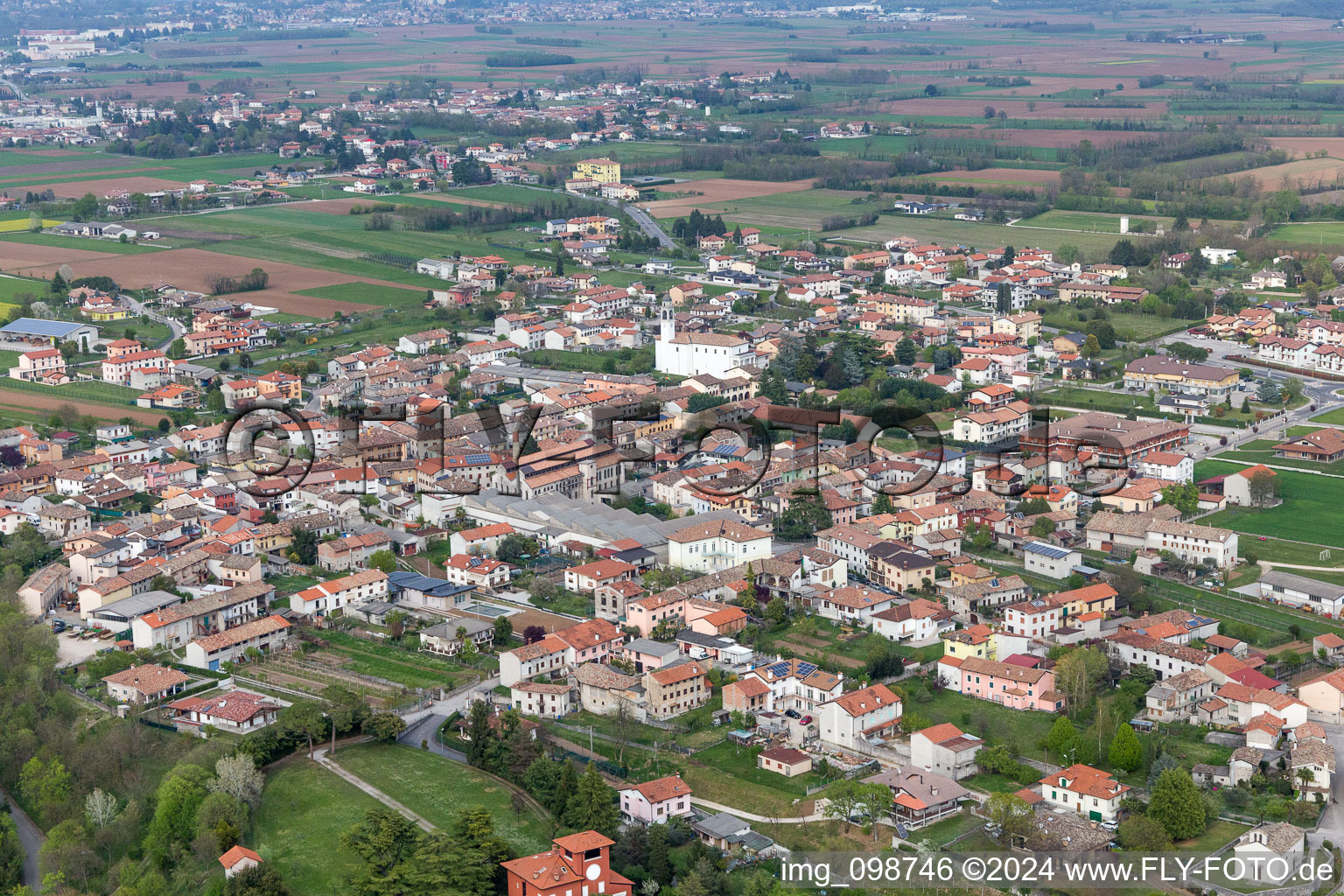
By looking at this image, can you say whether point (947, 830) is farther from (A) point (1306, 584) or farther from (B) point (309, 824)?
(A) point (1306, 584)

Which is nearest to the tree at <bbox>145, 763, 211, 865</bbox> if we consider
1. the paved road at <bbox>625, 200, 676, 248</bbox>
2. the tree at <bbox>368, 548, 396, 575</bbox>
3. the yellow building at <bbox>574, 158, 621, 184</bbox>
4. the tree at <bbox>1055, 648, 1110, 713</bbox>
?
the tree at <bbox>368, 548, 396, 575</bbox>

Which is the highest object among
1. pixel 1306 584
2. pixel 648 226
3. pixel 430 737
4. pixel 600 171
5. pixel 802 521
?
pixel 600 171

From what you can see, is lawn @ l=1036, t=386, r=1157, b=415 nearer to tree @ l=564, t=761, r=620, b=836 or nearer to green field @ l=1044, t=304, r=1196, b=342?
green field @ l=1044, t=304, r=1196, b=342

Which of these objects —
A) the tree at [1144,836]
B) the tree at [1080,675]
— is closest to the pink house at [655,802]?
the tree at [1144,836]

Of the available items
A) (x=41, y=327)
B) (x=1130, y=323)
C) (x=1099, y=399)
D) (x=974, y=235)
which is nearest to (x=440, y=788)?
(x=1099, y=399)

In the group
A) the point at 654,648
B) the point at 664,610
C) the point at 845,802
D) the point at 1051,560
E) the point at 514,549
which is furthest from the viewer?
the point at 514,549

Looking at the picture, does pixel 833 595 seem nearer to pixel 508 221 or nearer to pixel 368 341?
pixel 368 341

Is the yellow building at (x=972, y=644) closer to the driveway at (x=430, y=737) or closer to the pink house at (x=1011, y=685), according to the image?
the pink house at (x=1011, y=685)
